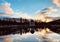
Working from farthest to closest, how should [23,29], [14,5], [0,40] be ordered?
[23,29], [14,5], [0,40]

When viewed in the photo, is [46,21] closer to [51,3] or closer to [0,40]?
[51,3]

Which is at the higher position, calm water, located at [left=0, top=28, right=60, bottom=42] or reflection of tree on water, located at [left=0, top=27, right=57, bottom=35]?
reflection of tree on water, located at [left=0, top=27, right=57, bottom=35]

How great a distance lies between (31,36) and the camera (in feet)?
9.34

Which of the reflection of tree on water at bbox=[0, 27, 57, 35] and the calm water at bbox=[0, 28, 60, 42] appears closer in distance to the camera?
the calm water at bbox=[0, 28, 60, 42]

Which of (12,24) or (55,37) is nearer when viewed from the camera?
(55,37)

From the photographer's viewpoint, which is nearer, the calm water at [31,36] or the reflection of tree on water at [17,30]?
the calm water at [31,36]

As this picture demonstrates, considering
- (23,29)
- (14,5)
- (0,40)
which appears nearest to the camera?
(0,40)

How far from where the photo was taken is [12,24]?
317cm

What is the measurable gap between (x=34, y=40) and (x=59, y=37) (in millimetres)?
420

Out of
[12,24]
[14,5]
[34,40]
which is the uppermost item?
[14,5]

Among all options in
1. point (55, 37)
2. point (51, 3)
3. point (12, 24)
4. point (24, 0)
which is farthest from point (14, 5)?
point (55, 37)

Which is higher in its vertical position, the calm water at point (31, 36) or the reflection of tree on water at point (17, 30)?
the reflection of tree on water at point (17, 30)

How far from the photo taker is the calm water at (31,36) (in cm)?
275

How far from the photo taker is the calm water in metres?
2.75
